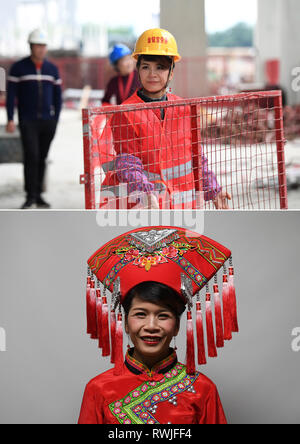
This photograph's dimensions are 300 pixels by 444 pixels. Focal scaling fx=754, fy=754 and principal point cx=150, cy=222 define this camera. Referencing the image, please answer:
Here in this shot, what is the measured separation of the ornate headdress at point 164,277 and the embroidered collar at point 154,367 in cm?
5

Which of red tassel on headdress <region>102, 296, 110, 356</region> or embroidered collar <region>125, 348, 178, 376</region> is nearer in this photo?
embroidered collar <region>125, 348, 178, 376</region>

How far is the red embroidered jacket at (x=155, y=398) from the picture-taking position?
135 inches

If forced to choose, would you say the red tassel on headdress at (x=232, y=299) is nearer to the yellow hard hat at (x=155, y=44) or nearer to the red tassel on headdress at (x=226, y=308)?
the red tassel on headdress at (x=226, y=308)

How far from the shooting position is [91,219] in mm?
3762

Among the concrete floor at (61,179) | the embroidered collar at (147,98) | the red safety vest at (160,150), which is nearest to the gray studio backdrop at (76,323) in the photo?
the red safety vest at (160,150)

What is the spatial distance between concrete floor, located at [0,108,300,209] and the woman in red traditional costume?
481 cm

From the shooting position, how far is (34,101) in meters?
7.45

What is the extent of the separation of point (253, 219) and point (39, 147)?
4.51 metres

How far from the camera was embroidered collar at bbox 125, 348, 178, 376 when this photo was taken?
346 cm

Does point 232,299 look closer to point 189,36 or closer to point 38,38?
point 38,38

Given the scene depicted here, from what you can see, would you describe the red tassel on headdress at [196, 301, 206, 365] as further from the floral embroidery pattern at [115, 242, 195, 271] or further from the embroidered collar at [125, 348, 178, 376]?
the floral embroidery pattern at [115, 242, 195, 271]

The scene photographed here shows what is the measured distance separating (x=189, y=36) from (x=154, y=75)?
9193mm

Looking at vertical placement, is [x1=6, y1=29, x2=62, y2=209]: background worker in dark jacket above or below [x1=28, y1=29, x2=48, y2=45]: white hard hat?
below

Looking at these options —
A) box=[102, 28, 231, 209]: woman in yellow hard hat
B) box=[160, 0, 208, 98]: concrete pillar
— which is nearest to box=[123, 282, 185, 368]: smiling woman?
box=[102, 28, 231, 209]: woman in yellow hard hat
